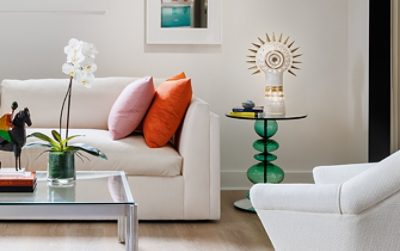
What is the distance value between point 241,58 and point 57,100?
1428 millimetres

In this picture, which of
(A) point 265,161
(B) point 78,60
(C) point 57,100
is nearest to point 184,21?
(C) point 57,100

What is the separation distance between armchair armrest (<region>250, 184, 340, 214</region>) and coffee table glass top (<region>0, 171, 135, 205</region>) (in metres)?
0.65

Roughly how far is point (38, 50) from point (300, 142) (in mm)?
2068

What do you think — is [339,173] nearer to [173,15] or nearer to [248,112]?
[248,112]

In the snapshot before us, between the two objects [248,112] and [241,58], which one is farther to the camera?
[241,58]

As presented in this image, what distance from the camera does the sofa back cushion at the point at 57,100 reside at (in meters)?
4.84

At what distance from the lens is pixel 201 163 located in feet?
14.0

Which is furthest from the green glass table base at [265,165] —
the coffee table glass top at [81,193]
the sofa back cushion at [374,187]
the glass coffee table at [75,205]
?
the sofa back cushion at [374,187]

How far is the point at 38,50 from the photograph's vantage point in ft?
17.4

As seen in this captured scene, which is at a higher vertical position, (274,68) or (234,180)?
(274,68)

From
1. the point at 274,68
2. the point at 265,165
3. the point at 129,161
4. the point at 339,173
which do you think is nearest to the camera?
the point at 339,173

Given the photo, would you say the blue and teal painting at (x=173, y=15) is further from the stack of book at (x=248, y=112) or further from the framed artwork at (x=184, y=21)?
the stack of book at (x=248, y=112)

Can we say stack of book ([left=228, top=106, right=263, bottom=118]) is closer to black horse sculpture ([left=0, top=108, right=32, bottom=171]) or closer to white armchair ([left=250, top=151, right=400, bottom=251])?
black horse sculpture ([left=0, top=108, right=32, bottom=171])

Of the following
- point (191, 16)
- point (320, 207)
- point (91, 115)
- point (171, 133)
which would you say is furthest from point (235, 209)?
point (320, 207)
